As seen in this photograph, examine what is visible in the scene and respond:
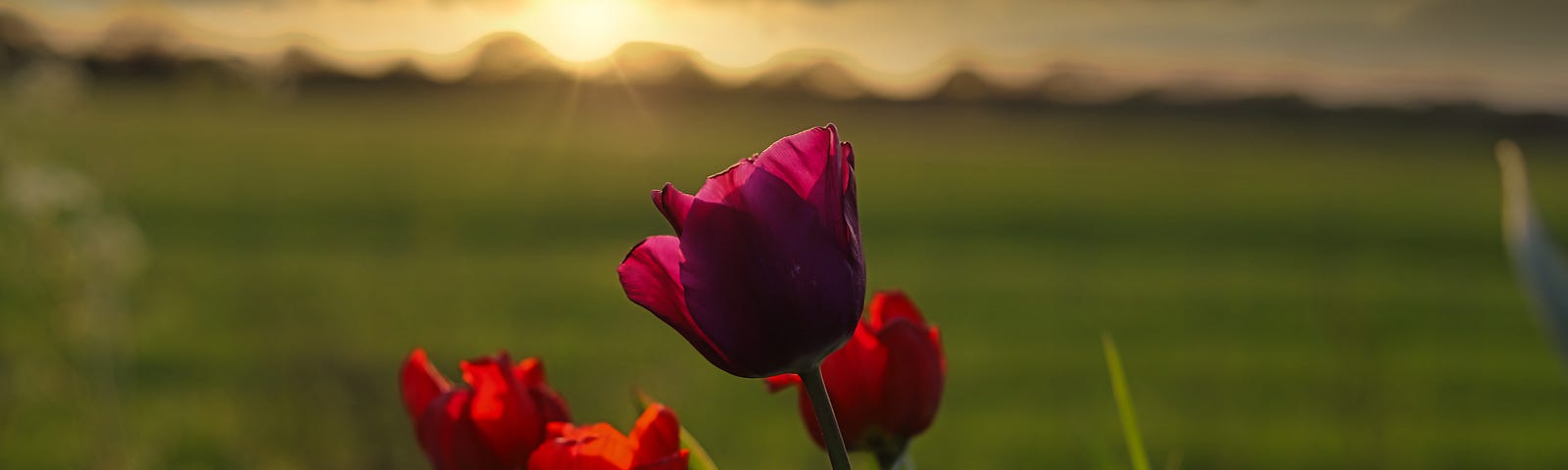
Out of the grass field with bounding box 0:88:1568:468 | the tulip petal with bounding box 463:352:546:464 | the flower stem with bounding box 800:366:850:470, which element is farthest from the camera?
the grass field with bounding box 0:88:1568:468

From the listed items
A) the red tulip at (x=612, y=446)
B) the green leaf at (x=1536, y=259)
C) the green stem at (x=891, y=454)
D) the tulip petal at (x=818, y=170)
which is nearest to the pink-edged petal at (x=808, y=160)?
the tulip petal at (x=818, y=170)

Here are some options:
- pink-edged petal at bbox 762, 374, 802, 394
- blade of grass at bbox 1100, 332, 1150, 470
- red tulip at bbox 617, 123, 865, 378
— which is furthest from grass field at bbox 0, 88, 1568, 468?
red tulip at bbox 617, 123, 865, 378

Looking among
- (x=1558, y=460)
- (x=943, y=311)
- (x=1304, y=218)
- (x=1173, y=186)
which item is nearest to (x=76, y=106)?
(x=1558, y=460)

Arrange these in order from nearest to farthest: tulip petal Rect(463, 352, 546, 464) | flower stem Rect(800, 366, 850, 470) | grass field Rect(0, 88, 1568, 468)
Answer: flower stem Rect(800, 366, 850, 470) → tulip petal Rect(463, 352, 546, 464) → grass field Rect(0, 88, 1568, 468)

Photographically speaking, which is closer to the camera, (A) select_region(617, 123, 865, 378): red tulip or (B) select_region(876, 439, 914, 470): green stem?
(A) select_region(617, 123, 865, 378): red tulip

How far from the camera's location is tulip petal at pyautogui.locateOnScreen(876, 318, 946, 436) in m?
0.57

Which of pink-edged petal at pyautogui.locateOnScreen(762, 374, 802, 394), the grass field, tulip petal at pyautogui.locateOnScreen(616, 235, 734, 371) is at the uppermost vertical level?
the grass field

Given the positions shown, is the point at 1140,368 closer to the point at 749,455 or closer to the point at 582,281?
the point at 749,455

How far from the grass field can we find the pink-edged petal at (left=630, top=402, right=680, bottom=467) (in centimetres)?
29

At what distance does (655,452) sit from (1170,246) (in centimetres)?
1413

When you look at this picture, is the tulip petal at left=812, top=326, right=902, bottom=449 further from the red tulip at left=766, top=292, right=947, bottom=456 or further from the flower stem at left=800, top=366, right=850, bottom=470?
the flower stem at left=800, top=366, right=850, bottom=470

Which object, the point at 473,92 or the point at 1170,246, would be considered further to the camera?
the point at 473,92

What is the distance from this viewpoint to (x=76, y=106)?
246cm

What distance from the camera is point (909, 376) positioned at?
1.87 ft
